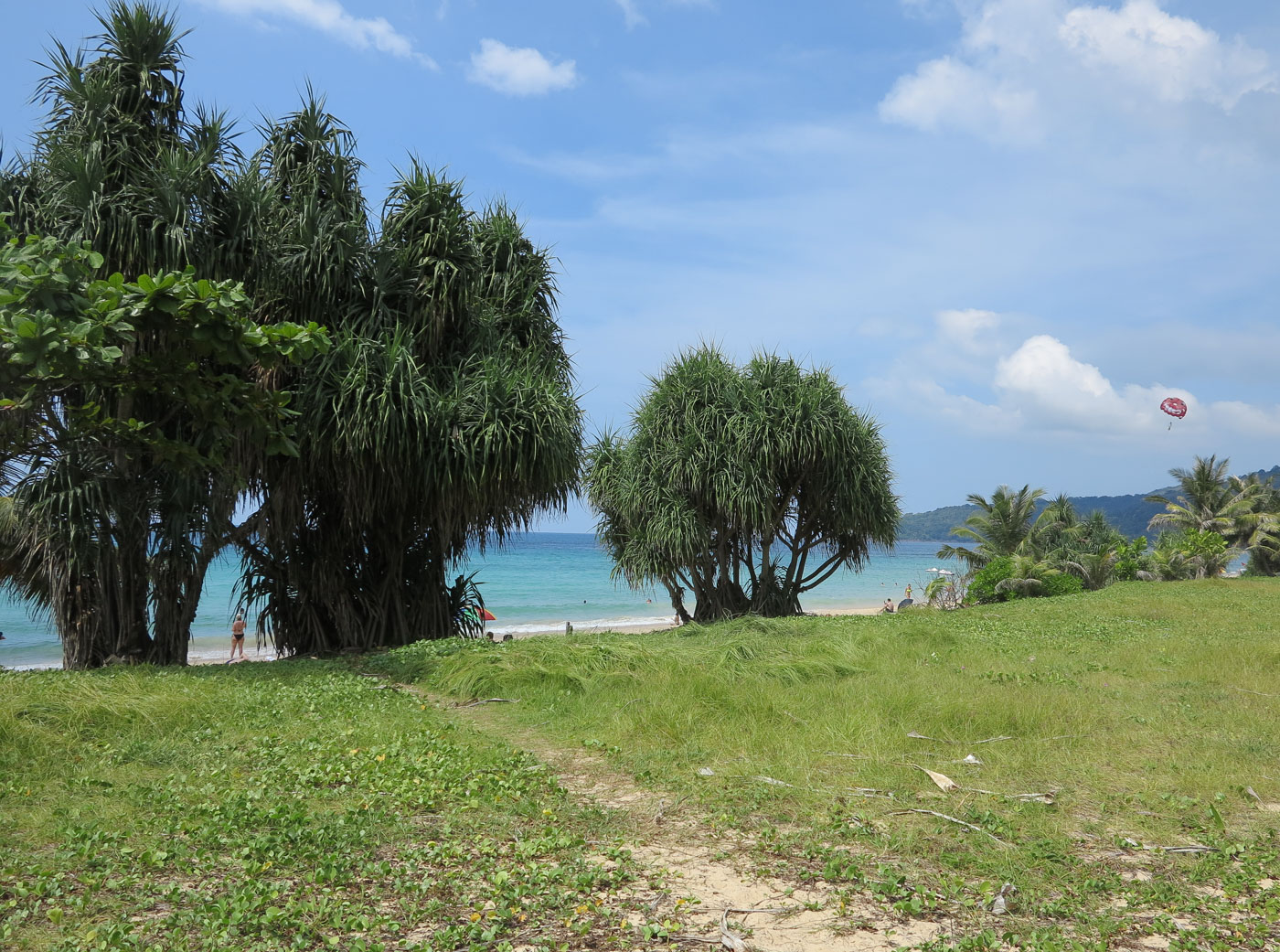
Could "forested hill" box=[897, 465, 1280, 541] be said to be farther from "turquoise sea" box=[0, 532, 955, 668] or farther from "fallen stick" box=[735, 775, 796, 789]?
"fallen stick" box=[735, 775, 796, 789]

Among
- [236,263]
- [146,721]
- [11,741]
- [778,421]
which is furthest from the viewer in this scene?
[778,421]

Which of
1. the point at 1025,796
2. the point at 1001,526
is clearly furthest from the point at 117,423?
the point at 1001,526

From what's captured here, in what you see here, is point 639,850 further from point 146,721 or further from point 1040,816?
point 146,721

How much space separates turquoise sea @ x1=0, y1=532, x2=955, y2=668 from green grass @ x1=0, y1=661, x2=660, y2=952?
5.34 metres

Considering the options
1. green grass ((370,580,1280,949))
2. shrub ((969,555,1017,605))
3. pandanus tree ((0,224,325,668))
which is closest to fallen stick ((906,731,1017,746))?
green grass ((370,580,1280,949))

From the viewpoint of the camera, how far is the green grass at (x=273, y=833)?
3.22 m

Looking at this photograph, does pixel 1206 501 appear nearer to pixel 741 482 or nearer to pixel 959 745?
pixel 741 482

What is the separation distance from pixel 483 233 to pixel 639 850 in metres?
10.2

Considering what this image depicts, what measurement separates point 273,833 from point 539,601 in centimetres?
4424

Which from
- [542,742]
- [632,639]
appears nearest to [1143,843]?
[542,742]

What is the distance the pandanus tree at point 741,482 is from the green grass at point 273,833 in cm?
861

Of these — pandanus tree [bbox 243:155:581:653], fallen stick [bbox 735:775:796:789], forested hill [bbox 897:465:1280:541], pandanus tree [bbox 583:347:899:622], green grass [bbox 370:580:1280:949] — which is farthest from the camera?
forested hill [bbox 897:465:1280:541]

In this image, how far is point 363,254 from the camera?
1109 cm

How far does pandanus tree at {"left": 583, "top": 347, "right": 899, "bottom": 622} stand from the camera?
14.6m
